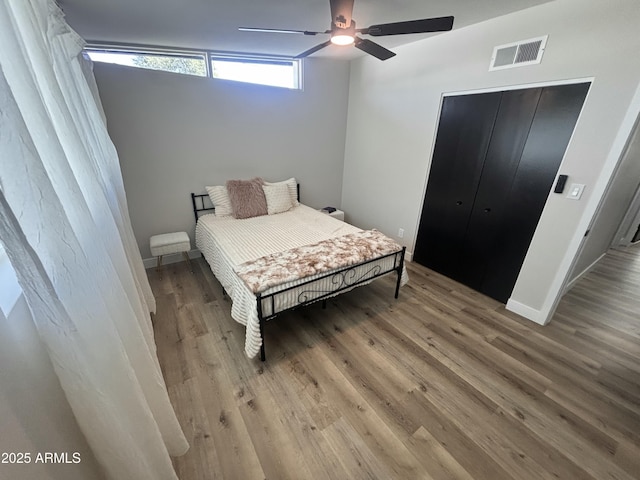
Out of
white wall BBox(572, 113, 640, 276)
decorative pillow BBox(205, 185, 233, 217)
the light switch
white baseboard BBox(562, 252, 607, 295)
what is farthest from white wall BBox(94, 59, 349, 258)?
white baseboard BBox(562, 252, 607, 295)

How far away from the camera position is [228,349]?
6.78ft

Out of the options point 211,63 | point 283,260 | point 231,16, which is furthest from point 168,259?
point 231,16

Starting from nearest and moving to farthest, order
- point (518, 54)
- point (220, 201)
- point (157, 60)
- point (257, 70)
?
point (518, 54)
point (157, 60)
point (220, 201)
point (257, 70)

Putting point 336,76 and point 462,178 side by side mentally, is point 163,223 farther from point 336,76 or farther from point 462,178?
point 462,178

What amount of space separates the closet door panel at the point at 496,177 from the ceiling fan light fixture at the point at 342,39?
163cm

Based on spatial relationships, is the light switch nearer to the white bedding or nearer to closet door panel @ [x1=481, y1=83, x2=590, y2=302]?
closet door panel @ [x1=481, y1=83, x2=590, y2=302]

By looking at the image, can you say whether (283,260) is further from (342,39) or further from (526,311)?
(526,311)

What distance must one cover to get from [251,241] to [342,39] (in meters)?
1.88

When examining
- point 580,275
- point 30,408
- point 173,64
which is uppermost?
point 173,64

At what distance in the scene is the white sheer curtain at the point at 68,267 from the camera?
1.86ft

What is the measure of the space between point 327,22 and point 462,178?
210 centimetres

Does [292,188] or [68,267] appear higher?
[68,267]

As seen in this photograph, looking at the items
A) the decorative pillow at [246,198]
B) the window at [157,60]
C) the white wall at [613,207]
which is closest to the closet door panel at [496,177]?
the white wall at [613,207]

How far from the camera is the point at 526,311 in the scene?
2547 millimetres
